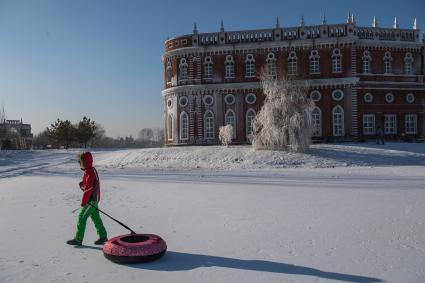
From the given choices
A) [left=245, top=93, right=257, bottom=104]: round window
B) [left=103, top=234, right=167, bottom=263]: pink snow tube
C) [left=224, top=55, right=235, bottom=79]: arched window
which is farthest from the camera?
[left=224, top=55, right=235, bottom=79]: arched window

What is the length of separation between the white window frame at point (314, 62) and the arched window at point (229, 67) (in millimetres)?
7159

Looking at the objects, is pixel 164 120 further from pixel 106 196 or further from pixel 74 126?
pixel 106 196

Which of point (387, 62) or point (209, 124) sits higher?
point (387, 62)

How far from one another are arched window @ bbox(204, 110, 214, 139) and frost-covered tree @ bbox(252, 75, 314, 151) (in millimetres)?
10623

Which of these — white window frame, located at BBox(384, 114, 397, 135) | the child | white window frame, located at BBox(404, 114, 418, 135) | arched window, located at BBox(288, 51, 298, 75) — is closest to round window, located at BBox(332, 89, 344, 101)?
arched window, located at BBox(288, 51, 298, 75)

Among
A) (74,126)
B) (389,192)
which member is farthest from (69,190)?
(74,126)

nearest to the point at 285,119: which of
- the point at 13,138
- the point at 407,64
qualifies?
the point at 407,64

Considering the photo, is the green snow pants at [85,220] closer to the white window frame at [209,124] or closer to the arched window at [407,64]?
the white window frame at [209,124]

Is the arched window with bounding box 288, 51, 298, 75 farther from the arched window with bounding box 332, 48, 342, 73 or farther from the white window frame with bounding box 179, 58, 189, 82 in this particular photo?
the white window frame with bounding box 179, 58, 189, 82

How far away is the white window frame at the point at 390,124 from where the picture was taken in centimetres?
3653

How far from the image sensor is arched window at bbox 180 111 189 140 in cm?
3766

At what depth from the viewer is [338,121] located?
1414 inches

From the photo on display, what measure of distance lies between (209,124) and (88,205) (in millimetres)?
30483

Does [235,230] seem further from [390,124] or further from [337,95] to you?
[390,124]
